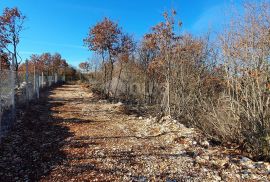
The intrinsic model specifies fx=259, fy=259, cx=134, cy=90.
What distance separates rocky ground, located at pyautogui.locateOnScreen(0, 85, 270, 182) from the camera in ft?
12.8

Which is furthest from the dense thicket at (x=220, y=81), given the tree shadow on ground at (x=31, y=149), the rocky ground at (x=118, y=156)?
the tree shadow on ground at (x=31, y=149)

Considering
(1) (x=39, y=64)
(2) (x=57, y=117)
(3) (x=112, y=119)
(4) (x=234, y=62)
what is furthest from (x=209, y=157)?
(1) (x=39, y=64)

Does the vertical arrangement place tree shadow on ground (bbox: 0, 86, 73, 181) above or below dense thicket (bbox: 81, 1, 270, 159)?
below

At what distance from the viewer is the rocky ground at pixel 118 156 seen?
3.90 m

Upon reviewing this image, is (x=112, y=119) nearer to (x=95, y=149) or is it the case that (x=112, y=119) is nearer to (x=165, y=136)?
(x=165, y=136)

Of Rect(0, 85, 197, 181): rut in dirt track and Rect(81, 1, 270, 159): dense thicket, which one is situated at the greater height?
Rect(81, 1, 270, 159): dense thicket

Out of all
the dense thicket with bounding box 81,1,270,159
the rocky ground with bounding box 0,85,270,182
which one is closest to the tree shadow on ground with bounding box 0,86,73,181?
the rocky ground with bounding box 0,85,270,182

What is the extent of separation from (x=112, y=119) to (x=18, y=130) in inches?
113

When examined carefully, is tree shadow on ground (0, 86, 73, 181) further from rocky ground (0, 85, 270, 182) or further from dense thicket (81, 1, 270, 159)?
dense thicket (81, 1, 270, 159)

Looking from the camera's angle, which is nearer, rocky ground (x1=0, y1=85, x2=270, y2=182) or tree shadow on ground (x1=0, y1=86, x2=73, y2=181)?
rocky ground (x1=0, y1=85, x2=270, y2=182)

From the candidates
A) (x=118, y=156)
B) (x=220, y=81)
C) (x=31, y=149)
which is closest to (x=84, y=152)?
(x=118, y=156)

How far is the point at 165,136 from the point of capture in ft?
19.8

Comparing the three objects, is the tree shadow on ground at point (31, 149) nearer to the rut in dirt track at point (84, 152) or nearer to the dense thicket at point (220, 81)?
the rut in dirt track at point (84, 152)

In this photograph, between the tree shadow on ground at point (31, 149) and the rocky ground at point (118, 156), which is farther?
the tree shadow on ground at point (31, 149)
